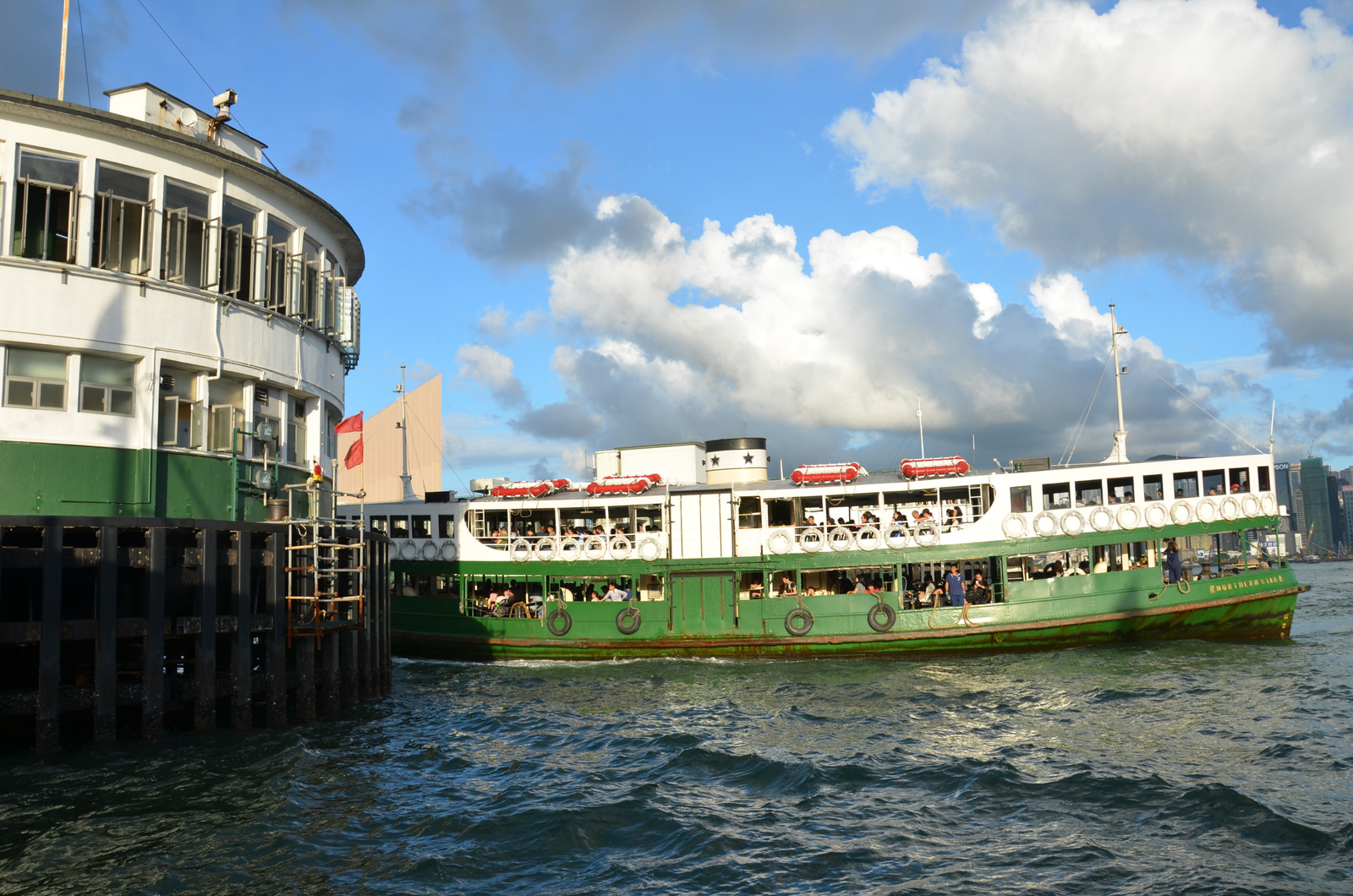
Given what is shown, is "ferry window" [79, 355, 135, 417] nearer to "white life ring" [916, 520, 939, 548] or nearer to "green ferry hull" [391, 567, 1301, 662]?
"green ferry hull" [391, 567, 1301, 662]

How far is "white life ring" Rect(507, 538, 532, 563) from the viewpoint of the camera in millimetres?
27109

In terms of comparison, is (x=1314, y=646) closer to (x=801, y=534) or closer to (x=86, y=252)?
(x=801, y=534)

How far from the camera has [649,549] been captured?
84.8 ft

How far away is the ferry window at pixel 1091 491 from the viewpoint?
25234 mm

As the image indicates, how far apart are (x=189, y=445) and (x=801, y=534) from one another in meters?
16.1

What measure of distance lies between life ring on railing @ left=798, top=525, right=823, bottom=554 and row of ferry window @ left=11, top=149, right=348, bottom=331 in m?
14.7

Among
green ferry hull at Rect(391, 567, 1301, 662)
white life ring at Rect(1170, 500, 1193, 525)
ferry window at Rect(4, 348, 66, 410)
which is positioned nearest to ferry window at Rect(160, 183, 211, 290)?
ferry window at Rect(4, 348, 66, 410)

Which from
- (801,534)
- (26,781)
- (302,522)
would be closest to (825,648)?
(801,534)

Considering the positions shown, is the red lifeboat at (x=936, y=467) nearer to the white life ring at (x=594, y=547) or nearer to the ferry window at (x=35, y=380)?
the white life ring at (x=594, y=547)

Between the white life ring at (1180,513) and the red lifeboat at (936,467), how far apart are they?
5707mm

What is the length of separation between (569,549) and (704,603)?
15.2ft

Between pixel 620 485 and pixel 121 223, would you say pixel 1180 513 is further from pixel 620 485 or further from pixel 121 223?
pixel 121 223

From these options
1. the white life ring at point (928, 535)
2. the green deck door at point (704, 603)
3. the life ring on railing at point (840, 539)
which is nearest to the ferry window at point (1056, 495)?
the white life ring at point (928, 535)

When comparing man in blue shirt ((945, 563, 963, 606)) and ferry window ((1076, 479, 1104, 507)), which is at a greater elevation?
ferry window ((1076, 479, 1104, 507))
